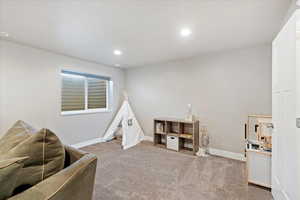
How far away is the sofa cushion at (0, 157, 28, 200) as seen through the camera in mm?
652

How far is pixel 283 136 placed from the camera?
1444 mm

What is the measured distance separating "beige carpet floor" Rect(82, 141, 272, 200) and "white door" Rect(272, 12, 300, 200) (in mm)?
516

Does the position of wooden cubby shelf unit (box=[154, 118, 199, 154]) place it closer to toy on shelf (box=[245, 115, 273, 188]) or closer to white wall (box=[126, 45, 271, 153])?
white wall (box=[126, 45, 271, 153])

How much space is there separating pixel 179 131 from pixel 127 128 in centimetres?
139

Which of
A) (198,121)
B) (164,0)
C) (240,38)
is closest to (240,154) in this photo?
(198,121)

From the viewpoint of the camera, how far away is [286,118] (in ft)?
4.53

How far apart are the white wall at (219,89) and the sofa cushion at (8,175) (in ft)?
10.7

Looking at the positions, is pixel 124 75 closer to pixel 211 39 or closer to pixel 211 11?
pixel 211 39

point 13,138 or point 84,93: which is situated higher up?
point 84,93

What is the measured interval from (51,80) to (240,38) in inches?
151

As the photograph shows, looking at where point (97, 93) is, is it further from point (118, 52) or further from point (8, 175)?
point (8, 175)

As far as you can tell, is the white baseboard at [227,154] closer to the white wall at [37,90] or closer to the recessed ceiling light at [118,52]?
the recessed ceiling light at [118,52]

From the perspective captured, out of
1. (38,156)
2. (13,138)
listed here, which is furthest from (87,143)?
(38,156)

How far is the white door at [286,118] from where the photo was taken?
4.00 ft
